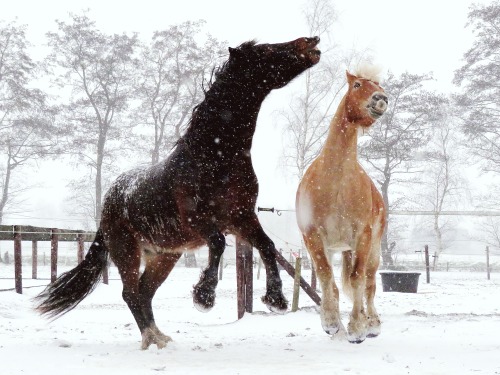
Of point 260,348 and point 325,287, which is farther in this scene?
point 260,348

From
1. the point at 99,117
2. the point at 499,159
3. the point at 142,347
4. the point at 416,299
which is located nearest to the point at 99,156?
the point at 99,117

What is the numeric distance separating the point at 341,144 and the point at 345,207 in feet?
1.54

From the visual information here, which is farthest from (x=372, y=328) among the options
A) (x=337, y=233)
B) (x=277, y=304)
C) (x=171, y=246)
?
(x=171, y=246)

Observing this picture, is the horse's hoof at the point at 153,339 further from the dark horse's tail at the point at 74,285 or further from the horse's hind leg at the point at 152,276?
the dark horse's tail at the point at 74,285

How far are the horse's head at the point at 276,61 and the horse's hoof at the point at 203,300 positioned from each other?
4.44 ft

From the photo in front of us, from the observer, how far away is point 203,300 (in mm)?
3195

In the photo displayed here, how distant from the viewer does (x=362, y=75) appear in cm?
383

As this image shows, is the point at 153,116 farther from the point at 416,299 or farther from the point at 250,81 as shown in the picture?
the point at 250,81

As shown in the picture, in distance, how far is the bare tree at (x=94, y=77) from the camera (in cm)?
1962

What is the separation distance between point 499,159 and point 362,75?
18.5 m

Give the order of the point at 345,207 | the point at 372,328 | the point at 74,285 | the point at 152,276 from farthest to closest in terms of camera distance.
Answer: the point at 74,285
the point at 152,276
the point at 372,328
the point at 345,207

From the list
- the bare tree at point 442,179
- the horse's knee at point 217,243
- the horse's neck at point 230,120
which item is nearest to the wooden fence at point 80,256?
the horse's knee at point 217,243

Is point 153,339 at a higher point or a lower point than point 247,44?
lower

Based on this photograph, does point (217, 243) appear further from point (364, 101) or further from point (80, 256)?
point (80, 256)
